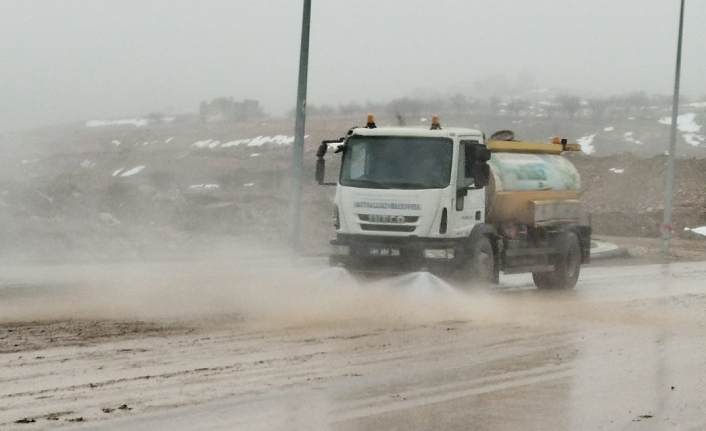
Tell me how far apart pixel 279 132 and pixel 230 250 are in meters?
46.4

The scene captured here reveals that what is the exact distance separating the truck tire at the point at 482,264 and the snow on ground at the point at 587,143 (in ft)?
212

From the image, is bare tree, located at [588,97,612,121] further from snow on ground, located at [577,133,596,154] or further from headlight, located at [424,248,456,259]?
headlight, located at [424,248,456,259]

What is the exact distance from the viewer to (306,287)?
766 inches

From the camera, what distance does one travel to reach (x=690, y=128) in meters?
97.6

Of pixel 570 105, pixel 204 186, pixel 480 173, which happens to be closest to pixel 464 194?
pixel 480 173

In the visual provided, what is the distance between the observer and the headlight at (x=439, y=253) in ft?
60.7

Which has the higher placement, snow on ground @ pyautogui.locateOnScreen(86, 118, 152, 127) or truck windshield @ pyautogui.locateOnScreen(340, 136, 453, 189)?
truck windshield @ pyautogui.locateOnScreen(340, 136, 453, 189)

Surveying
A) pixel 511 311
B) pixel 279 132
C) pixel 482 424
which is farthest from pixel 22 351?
pixel 279 132

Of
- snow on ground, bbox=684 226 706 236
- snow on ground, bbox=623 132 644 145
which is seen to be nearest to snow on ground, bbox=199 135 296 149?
snow on ground, bbox=684 226 706 236

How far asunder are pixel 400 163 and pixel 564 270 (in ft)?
15.8

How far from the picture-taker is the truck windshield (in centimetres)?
1880

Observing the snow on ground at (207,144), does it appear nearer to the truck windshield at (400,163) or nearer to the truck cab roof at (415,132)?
the truck cab roof at (415,132)

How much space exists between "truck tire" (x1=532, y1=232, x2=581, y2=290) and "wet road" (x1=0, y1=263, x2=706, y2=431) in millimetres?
4293

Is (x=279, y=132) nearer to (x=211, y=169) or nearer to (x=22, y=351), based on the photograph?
(x=211, y=169)
